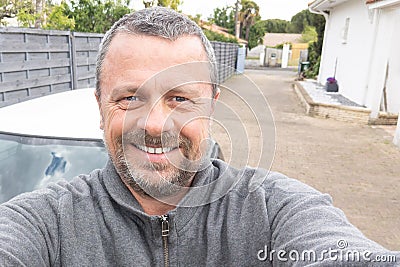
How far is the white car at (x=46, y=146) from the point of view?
7.50 ft

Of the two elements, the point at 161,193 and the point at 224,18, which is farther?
the point at 224,18

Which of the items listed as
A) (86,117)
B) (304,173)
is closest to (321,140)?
(304,173)

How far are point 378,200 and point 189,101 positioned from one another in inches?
162

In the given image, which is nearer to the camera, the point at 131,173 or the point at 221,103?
the point at 131,173

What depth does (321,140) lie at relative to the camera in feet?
25.3

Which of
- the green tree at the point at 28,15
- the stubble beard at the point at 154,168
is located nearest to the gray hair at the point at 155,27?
the stubble beard at the point at 154,168

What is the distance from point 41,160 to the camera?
2381mm

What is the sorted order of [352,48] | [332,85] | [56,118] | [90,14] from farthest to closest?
[332,85] < [352,48] < [90,14] < [56,118]

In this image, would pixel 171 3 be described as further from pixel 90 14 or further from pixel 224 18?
pixel 224 18

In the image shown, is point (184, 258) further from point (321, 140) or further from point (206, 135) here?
point (321, 140)

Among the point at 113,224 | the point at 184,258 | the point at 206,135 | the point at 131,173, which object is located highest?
the point at 206,135

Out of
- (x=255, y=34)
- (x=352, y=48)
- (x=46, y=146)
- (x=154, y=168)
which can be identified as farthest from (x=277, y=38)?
(x=154, y=168)

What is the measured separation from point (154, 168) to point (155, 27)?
467mm

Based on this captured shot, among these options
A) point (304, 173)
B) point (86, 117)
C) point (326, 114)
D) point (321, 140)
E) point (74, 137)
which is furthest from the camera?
point (326, 114)
